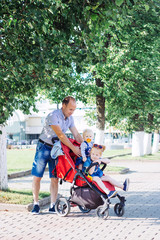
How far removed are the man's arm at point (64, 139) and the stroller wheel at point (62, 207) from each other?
0.85 meters

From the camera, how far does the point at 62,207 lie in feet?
22.8

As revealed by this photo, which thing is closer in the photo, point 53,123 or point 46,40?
point 53,123

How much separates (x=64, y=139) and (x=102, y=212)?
133cm

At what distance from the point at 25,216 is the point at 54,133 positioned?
1496 millimetres

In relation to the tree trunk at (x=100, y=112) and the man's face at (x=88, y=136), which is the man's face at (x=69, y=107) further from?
the tree trunk at (x=100, y=112)

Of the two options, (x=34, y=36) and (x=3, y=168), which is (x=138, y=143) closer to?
(x=3, y=168)

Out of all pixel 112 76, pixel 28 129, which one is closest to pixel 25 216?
pixel 112 76

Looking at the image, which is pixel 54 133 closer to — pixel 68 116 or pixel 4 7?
pixel 68 116

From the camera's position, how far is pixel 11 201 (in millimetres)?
7863

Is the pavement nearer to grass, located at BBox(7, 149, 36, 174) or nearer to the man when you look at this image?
the man

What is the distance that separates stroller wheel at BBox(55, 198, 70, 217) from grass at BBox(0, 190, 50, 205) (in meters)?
0.91

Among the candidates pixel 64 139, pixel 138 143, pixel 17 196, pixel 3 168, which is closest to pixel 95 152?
pixel 64 139

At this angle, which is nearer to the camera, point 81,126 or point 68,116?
point 68,116

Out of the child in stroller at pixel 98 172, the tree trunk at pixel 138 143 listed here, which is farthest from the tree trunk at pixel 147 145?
the child in stroller at pixel 98 172
